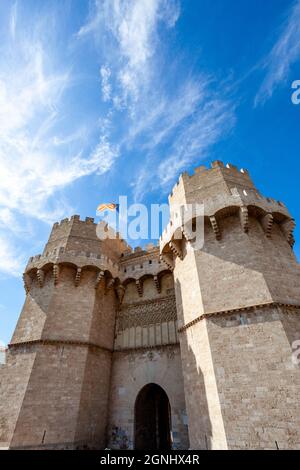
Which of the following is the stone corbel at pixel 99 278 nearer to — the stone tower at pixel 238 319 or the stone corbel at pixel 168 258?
the stone corbel at pixel 168 258

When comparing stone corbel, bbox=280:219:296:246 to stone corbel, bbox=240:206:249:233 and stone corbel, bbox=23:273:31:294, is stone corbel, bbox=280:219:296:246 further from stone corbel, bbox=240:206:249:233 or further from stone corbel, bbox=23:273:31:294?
stone corbel, bbox=23:273:31:294

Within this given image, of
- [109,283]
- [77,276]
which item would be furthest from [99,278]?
[77,276]

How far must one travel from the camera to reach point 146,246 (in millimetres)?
14766

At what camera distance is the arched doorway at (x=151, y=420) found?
420 inches

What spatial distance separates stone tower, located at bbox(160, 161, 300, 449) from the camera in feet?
20.5

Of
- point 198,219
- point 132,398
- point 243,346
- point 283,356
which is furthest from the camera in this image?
point 132,398

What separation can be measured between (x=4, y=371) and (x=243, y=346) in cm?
932

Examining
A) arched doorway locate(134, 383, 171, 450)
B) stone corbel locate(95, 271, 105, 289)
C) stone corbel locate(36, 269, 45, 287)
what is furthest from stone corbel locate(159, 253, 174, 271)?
stone corbel locate(36, 269, 45, 287)

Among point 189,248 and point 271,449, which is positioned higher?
point 189,248

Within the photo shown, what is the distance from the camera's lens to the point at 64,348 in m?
10.3

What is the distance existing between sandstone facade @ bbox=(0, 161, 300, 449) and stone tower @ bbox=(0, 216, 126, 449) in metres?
0.05

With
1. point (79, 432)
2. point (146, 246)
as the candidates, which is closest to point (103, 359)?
point (79, 432)

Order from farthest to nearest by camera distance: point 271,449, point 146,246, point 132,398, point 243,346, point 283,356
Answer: point 146,246 → point 132,398 → point 243,346 → point 283,356 → point 271,449

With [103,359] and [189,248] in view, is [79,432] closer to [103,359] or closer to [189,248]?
[103,359]
